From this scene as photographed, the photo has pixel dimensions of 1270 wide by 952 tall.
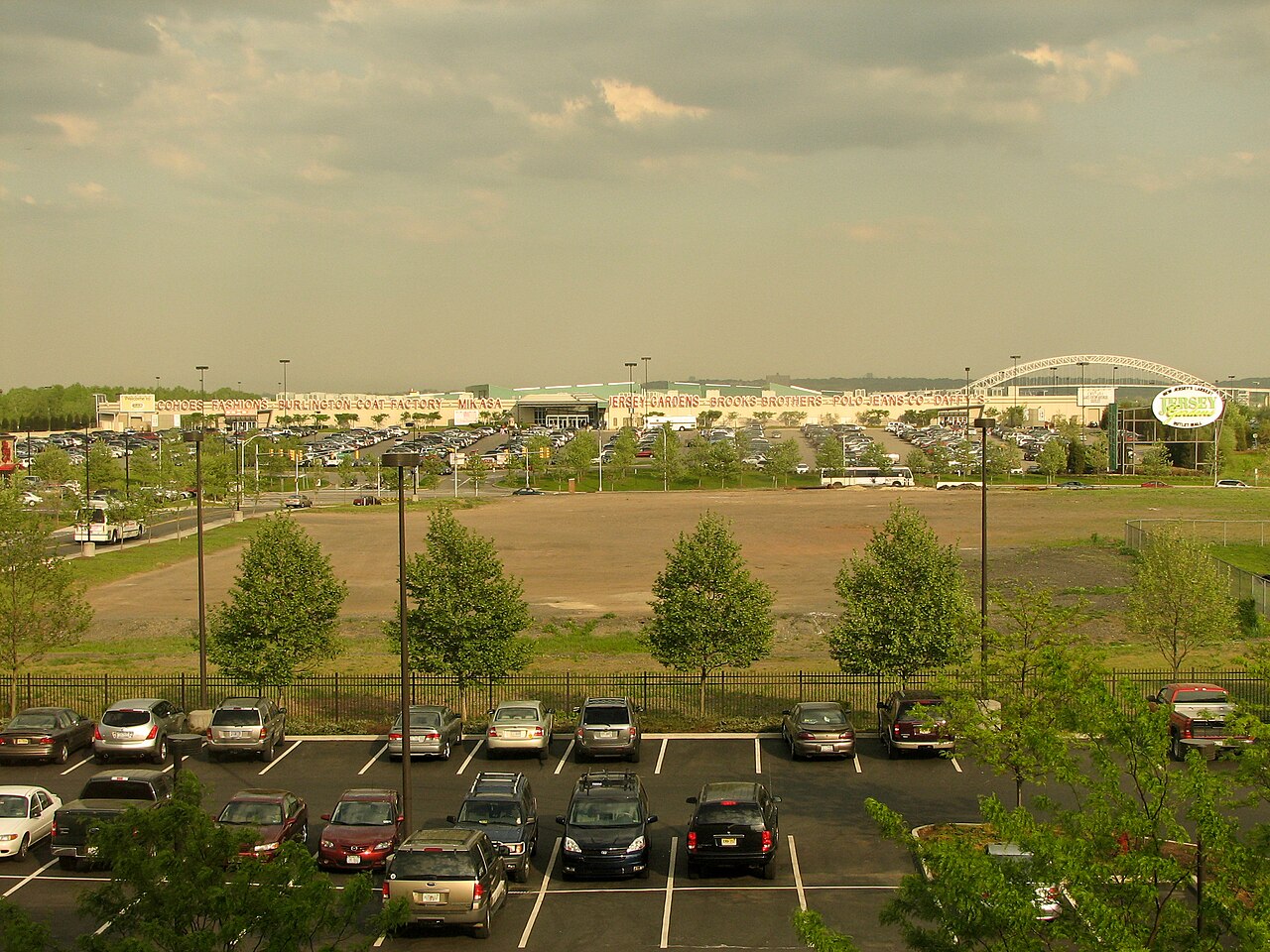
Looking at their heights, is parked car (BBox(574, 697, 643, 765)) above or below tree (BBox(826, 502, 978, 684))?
below

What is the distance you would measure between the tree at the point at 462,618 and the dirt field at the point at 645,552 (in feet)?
27.0

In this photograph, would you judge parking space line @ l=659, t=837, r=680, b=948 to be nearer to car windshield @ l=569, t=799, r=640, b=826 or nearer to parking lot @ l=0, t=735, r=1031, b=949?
parking lot @ l=0, t=735, r=1031, b=949

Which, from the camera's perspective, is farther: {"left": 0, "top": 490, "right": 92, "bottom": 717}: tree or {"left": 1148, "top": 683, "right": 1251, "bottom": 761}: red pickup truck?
{"left": 0, "top": 490, "right": 92, "bottom": 717}: tree

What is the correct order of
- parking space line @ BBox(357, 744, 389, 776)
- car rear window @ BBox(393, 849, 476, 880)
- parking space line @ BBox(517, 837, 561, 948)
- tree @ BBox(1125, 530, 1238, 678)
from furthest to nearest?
tree @ BBox(1125, 530, 1238, 678) < parking space line @ BBox(357, 744, 389, 776) < parking space line @ BBox(517, 837, 561, 948) < car rear window @ BBox(393, 849, 476, 880)

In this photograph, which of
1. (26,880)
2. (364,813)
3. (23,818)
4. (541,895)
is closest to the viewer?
(541,895)

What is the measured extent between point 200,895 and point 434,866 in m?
6.67

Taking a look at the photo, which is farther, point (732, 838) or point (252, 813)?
point (252, 813)

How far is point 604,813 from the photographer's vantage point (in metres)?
20.1

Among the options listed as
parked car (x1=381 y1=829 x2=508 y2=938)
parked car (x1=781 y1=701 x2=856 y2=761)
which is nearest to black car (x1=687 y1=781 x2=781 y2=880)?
parked car (x1=381 y1=829 x2=508 y2=938)

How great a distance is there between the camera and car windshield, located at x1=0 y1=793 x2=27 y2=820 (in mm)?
20656

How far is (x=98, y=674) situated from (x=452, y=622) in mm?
13296

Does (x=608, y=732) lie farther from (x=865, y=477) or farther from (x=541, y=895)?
(x=865, y=477)

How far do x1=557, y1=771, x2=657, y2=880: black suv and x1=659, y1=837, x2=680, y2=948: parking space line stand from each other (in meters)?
0.46

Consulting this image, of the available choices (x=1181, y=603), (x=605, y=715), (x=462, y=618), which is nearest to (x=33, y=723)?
(x=462, y=618)
